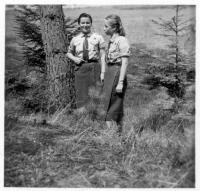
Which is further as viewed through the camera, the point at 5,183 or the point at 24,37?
the point at 24,37

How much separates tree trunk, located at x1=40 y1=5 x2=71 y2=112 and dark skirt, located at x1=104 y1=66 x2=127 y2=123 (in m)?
1.10

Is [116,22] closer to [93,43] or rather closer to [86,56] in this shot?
[93,43]

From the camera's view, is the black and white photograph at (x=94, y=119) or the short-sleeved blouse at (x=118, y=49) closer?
the black and white photograph at (x=94, y=119)

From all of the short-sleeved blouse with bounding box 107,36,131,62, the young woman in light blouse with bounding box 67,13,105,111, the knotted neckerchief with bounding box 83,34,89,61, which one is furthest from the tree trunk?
the short-sleeved blouse with bounding box 107,36,131,62

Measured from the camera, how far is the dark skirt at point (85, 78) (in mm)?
5000

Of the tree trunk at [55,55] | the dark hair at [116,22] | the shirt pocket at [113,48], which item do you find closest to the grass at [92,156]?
the tree trunk at [55,55]

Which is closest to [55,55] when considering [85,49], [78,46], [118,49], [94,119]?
[78,46]

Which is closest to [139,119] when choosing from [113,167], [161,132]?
[161,132]

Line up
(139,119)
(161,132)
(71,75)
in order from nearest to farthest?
(161,132), (71,75), (139,119)

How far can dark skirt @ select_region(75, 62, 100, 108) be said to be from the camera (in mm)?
5000

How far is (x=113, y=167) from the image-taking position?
3848 mm

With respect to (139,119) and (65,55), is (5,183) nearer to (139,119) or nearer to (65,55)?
(65,55)

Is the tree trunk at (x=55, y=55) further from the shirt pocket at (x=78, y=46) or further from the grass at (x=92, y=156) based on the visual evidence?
the grass at (x=92, y=156)

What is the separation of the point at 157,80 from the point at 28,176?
387 cm
